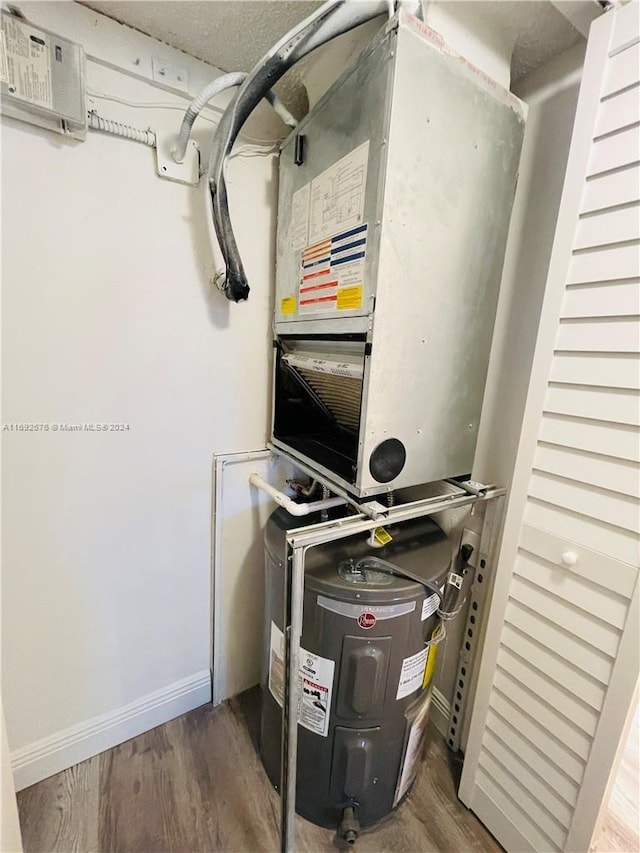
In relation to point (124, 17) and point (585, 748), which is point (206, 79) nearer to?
point (124, 17)

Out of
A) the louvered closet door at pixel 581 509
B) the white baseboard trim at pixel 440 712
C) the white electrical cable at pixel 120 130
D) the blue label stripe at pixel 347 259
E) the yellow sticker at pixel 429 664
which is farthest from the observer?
the white baseboard trim at pixel 440 712

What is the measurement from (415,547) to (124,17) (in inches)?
67.0

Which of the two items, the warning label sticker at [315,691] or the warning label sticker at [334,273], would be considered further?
the warning label sticker at [315,691]

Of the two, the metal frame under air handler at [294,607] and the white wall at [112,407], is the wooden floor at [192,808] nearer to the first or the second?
the white wall at [112,407]

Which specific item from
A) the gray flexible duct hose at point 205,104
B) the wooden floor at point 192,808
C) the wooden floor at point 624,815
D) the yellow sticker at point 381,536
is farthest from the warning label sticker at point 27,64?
the wooden floor at point 624,815

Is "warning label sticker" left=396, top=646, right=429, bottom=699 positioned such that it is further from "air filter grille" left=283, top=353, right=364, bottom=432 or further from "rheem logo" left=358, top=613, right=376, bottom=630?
"air filter grille" left=283, top=353, right=364, bottom=432

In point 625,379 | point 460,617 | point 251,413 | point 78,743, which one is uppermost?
point 625,379

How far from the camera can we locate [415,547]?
3.88ft

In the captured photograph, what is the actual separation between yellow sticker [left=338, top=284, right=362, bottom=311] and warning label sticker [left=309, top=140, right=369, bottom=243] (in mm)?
149

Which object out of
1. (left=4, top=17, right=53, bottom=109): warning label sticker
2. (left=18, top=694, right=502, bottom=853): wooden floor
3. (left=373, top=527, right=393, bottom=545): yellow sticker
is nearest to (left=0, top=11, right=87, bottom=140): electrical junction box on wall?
(left=4, top=17, right=53, bottom=109): warning label sticker

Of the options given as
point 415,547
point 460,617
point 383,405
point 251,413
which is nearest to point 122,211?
point 251,413

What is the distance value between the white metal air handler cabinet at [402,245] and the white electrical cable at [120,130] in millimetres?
408

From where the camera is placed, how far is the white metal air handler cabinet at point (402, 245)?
0.84 meters

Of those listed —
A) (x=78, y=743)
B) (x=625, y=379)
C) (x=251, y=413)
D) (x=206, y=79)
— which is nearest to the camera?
(x=625, y=379)
